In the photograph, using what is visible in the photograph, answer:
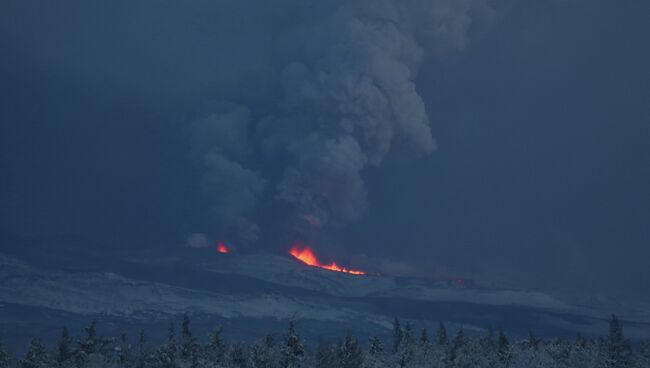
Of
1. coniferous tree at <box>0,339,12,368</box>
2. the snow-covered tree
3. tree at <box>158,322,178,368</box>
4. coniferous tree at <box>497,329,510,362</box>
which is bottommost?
coniferous tree at <box>0,339,12,368</box>

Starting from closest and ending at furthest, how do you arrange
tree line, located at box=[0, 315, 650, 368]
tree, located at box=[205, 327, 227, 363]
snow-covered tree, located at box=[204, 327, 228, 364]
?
tree line, located at box=[0, 315, 650, 368]
snow-covered tree, located at box=[204, 327, 228, 364]
tree, located at box=[205, 327, 227, 363]

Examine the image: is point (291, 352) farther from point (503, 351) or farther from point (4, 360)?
point (503, 351)

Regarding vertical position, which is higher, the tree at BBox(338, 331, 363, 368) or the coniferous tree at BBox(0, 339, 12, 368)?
the tree at BBox(338, 331, 363, 368)

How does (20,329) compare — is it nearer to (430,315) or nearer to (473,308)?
(430,315)

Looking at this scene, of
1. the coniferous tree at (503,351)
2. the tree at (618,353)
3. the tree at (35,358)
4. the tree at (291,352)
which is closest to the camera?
the tree at (35,358)

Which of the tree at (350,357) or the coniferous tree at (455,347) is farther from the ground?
the coniferous tree at (455,347)

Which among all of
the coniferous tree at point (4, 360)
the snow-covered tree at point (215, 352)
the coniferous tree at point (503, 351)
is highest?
the coniferous tree at point (503, 351)

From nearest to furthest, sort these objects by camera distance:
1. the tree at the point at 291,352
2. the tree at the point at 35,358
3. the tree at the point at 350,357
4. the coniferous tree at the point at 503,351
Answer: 1. the tree at the point at 35,358
2. the tree at the point at 291,352
3. the tree at the point at 350,357
4. the coniferous tree at the point at 503,351

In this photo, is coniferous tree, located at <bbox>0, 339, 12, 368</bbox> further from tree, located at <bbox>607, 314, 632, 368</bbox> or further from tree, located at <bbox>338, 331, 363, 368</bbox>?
tree, located at <bbox>607, 314, 632, 368</bbox>

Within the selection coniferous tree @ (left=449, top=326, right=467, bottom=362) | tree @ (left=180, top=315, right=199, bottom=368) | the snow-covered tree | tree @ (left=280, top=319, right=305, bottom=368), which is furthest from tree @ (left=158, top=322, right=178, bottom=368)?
coniferous tree @ (left=449, top=326, right=467, bottom=362)

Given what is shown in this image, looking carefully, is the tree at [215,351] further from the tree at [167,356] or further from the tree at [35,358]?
the tree at [35,358]

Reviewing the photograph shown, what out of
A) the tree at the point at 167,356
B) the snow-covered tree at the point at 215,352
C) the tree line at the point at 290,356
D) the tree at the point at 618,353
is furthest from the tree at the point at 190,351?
the tree at the point at 618,353

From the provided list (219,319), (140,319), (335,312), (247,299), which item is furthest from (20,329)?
(335,312)

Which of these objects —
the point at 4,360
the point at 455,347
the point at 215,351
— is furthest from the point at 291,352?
the point at 455,347
